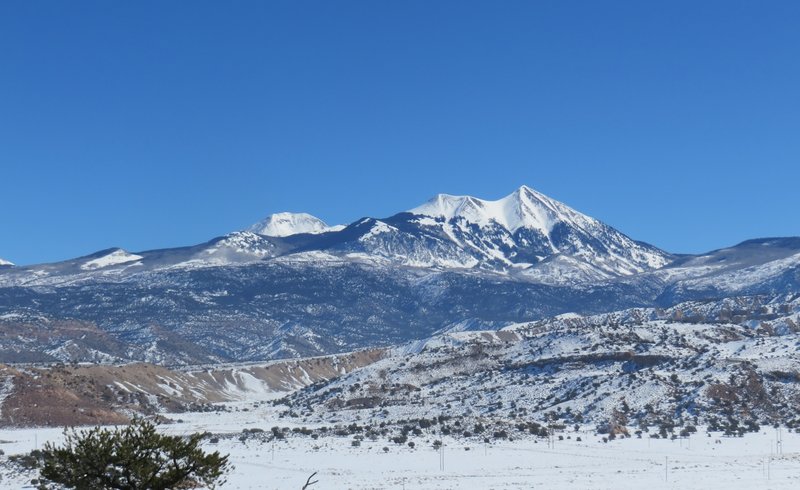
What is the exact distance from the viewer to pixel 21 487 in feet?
193

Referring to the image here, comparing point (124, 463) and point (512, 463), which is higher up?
point (124, 463)

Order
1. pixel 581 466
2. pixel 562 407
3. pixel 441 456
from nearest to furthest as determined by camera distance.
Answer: pixel 581 466 → pixel 441 456 → pixel 562 407

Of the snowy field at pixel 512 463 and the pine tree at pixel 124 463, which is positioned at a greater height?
the pine tree at pixel 124 463

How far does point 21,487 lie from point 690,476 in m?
41.8

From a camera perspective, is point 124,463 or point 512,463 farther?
point 512,463

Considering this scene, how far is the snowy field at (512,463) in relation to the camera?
62062 millimetres

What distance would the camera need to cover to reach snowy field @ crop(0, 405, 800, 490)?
204ft

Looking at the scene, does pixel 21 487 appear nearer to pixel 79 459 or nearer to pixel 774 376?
pixel 79 459

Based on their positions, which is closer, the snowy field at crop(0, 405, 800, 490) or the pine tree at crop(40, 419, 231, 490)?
the pine tree at crop(40, 419, 231, 490)

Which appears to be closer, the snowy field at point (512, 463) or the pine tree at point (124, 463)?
the pine tree at point (124, 463)

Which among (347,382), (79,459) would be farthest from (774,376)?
(79,459)

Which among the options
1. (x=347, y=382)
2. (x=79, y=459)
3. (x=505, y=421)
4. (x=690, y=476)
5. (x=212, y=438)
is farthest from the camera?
(x=347, y=382)

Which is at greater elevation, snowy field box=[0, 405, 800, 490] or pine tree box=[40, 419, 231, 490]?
pine tree box=[40, 419, 231, 490]

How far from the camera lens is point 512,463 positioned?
74.2m
